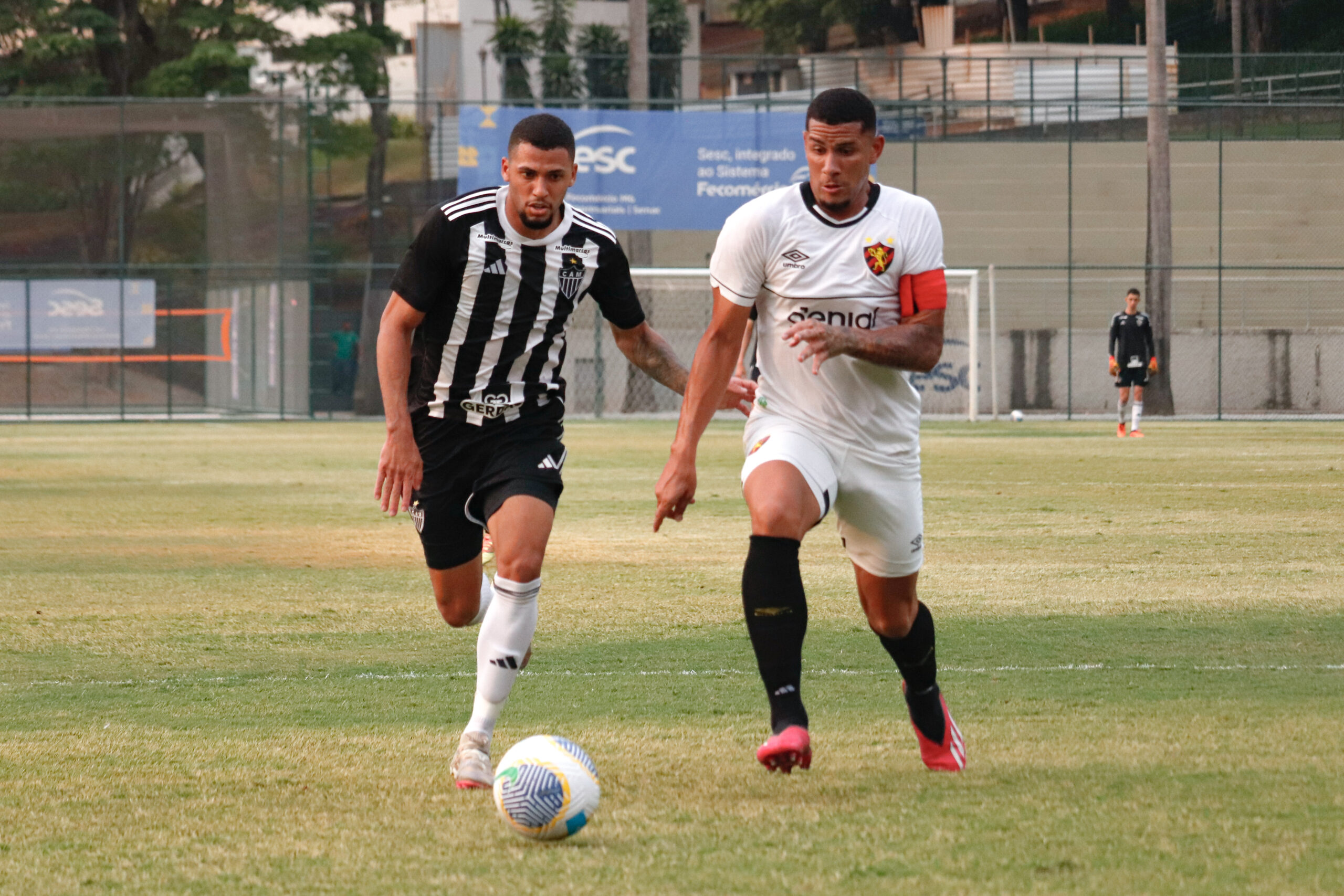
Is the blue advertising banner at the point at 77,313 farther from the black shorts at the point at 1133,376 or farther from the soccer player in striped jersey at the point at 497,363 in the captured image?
the soccer player in striped jersey at the point at 497,363

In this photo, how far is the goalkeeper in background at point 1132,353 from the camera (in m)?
25.8

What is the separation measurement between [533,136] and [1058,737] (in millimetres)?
2433

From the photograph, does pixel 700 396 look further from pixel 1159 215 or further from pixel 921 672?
pixel 1159 215

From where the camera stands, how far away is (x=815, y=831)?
170 inches

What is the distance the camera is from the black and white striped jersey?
554cm

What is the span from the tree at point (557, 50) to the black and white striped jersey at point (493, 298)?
38.1 metres

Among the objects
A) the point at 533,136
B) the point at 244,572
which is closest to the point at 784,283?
the point at 533,136

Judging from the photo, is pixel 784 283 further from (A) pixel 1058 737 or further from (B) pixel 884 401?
(A) pixel 1058 737

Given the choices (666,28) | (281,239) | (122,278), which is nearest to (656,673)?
(281,239)

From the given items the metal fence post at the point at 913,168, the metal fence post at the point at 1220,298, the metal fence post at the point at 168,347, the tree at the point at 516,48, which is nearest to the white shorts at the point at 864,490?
the metal fence post at the point at 1220,298

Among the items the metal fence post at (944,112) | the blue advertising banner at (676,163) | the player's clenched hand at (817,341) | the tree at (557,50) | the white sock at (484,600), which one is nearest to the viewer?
the player's clenched hand at (817,341)

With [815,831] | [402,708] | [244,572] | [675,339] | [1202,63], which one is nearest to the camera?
[815,831]

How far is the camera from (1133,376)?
25.9m

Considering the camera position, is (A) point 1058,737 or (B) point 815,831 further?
(A) point 1058,737
